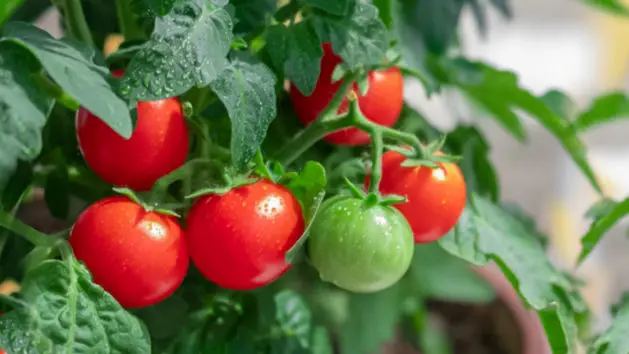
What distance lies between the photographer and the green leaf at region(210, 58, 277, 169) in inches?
13.2

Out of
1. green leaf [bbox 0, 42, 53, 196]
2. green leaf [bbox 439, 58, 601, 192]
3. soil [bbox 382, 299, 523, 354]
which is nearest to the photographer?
green leaf [bbox 0, 42, 53, 196]

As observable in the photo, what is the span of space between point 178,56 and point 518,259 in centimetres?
26

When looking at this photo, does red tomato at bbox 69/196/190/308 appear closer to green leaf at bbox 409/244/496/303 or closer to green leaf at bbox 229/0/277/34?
green leaf at bbox 229/0/277/34

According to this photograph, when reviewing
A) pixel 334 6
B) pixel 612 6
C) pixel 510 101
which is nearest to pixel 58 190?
pixel 334 6

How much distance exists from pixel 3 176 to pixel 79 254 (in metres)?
0.07

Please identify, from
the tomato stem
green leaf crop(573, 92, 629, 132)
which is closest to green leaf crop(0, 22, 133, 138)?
the tomato stem

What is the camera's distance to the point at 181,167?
1.21 feet

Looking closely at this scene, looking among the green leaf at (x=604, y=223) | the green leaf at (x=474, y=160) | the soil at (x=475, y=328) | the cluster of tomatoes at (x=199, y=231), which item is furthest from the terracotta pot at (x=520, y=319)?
the cluster of tomatoes at (x=199, y=231)

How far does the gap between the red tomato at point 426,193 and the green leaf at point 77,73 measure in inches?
6.1

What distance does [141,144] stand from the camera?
359 mm

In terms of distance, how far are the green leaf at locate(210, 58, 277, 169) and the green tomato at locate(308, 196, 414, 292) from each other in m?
0.06

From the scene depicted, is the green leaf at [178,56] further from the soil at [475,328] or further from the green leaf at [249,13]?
the soil at [475,328]

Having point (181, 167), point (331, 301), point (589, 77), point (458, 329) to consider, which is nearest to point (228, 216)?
point (181, 167)

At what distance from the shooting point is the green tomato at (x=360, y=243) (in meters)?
0.35
